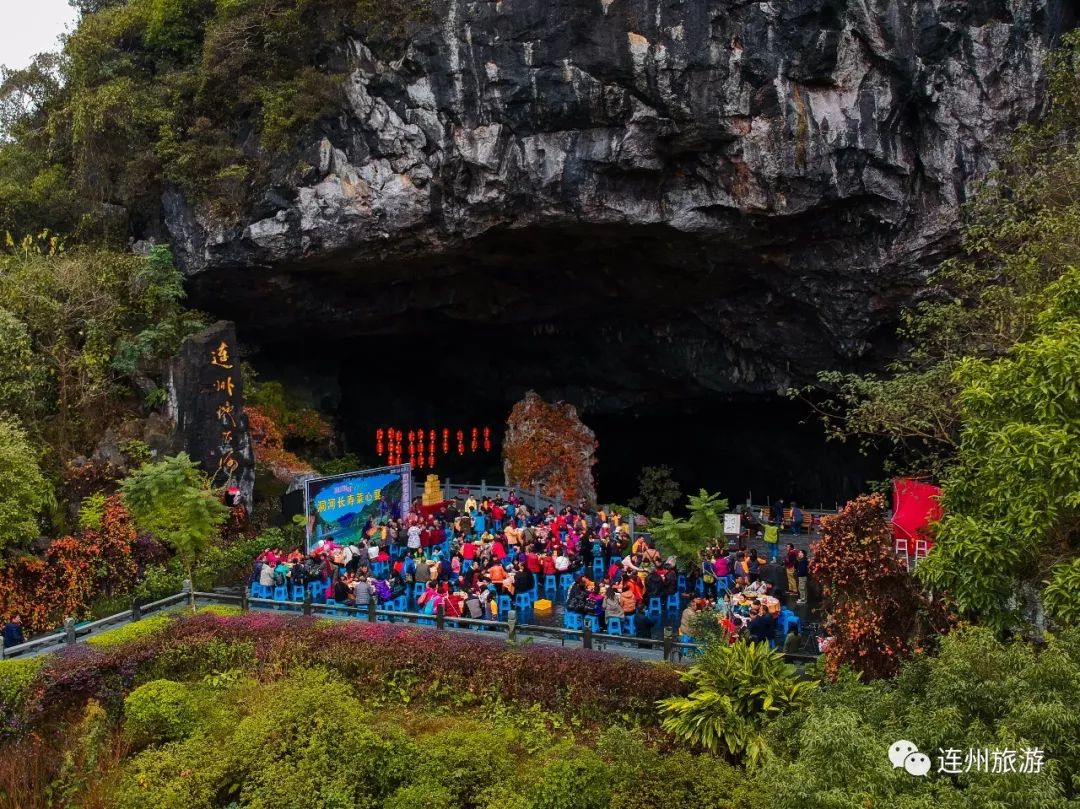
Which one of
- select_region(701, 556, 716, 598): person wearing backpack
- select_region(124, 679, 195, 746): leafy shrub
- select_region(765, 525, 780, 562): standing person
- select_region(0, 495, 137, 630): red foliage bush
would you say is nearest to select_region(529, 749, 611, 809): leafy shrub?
select_region(701, 556, 716, 598): person wearing backpack

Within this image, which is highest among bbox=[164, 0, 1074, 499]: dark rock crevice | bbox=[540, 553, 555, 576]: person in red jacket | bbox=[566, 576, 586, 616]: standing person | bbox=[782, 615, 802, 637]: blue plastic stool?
bbox=[164, 0, 1074, 499]: dark rock crevice

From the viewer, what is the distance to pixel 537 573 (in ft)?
45.7

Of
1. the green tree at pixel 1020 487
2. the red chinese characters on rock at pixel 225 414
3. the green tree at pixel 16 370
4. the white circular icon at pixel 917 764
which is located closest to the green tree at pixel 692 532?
the green tree at pixel 1020 487

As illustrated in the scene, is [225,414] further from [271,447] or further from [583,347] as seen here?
[583,347]

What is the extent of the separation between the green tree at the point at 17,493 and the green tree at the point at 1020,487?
13.6 metres

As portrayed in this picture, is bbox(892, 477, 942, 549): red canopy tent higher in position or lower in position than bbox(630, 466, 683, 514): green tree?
higher

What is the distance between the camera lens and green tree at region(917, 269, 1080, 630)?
23.4 ft

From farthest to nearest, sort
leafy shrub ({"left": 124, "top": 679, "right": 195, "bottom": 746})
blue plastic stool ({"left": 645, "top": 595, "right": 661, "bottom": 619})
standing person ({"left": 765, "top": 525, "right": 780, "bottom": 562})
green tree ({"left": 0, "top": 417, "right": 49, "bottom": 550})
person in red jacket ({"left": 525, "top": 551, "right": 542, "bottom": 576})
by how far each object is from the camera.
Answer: standing person ({"left": 765, "top": 525, "right": 780, "bottom": 562}) → person in red jacket ({"left": 525, "top": 551, "right": 542, "bottom": 576}) → green tree ({"left": 0, "top": 417, "right": 49, "bottom": 550}) → blue plastic stool ({"left": 645, "top": 595, "right": 661, "bottom": 619}) → leafy shrub ({"left": 124, "top": 679, "right": 195, "bottom": 746})

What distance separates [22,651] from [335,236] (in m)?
11.3

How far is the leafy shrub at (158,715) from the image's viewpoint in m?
10.5

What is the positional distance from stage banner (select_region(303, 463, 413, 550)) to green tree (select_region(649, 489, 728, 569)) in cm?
594

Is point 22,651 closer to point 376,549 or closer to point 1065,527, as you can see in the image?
point 376,549

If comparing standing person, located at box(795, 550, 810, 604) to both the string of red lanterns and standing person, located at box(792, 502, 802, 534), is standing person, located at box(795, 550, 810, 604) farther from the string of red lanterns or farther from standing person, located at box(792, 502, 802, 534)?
the string of red lanterns

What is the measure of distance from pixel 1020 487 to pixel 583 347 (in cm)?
2083
